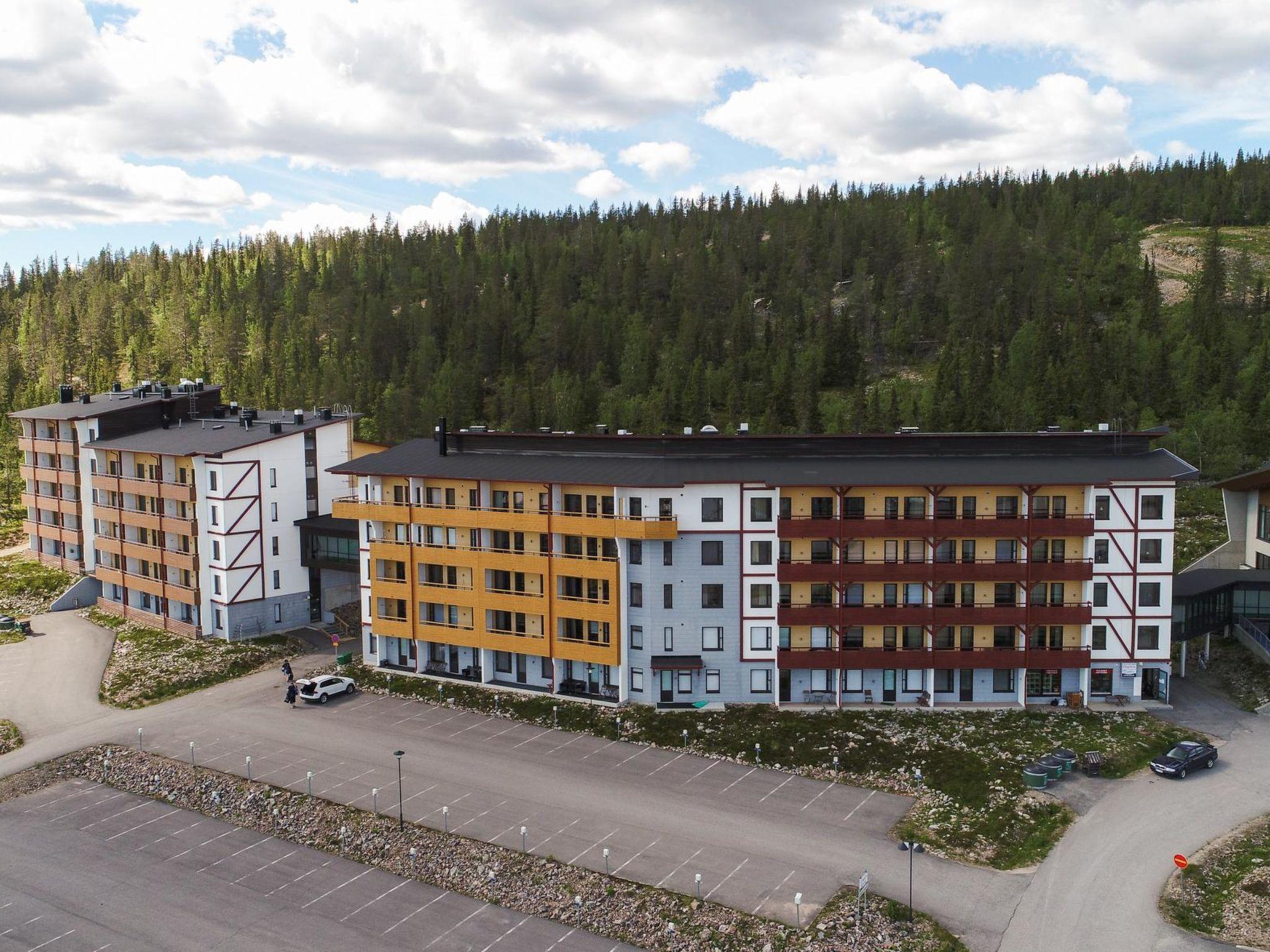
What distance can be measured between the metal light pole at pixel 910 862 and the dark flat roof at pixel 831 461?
20.9 m

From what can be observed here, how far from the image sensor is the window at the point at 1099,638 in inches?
2205

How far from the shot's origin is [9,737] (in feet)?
182

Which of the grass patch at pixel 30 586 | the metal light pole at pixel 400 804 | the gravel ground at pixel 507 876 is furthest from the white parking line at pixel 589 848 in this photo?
the grass patch at pixel 30 586

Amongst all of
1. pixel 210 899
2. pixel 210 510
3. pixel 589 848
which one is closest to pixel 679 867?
pixel 589 848

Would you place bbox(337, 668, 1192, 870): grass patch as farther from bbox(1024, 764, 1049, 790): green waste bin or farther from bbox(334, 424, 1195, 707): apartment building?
bbox(334, 424, 1195, 707): apartment building

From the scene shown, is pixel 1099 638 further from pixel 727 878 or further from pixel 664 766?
pixel 727 878

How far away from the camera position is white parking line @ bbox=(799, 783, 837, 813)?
4431cm

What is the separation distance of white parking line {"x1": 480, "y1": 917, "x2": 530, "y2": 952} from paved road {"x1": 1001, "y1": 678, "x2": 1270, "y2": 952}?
17.6 metres

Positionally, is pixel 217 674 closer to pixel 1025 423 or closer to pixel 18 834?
pixel 18 834

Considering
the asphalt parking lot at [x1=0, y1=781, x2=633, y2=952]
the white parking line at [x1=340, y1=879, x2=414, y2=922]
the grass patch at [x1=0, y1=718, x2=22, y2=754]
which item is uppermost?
the grass patch at [x1=0, y1=718, x2=22, y2=754]

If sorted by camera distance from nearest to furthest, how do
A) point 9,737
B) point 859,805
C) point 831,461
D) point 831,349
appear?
point 859,805
point 9,737
point 831,461
point 831,349

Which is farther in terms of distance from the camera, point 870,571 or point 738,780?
point 870,571

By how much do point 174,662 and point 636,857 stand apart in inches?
1656

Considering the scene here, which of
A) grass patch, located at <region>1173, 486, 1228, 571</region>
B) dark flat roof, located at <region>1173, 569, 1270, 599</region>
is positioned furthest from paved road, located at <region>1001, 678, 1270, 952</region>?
grass patch, located at <region>1173, 486, 1228, 571</region>
